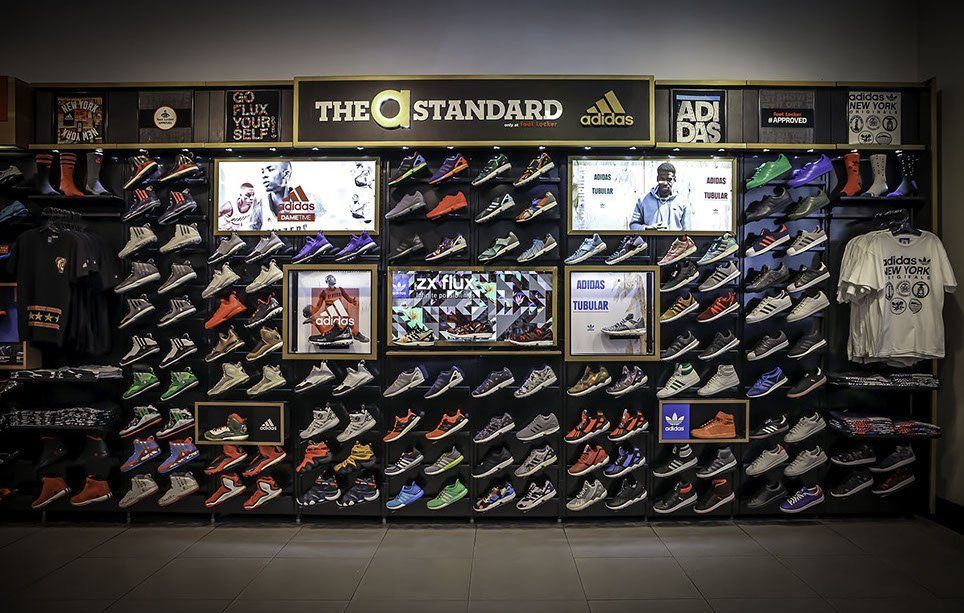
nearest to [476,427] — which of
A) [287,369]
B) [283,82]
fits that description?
[287,369]

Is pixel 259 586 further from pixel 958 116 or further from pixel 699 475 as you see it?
pixel 958 116

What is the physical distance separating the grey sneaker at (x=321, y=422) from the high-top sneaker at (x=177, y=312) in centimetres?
131

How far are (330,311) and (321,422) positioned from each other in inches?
35.4

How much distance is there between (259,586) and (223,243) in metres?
2.58

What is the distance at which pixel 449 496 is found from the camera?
4289 mm

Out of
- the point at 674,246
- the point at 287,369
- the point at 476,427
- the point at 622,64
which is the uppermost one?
the point at 622,64

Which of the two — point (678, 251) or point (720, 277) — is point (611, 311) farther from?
point (720, 277)

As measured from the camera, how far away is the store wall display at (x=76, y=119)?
444 cm

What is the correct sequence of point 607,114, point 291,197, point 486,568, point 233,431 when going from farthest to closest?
1. point 291,197
2. point 233,431
3. point 607,114
4. point 486,568

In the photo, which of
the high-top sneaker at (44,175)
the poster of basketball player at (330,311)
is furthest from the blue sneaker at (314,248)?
the high-top sneaker at (44,175)

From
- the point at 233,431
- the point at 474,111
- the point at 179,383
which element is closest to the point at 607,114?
the point at 474,111

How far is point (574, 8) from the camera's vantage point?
4.73m

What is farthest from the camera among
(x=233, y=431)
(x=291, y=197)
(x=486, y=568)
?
(x=291, y=197)

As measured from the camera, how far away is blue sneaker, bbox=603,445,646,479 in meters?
4.32
